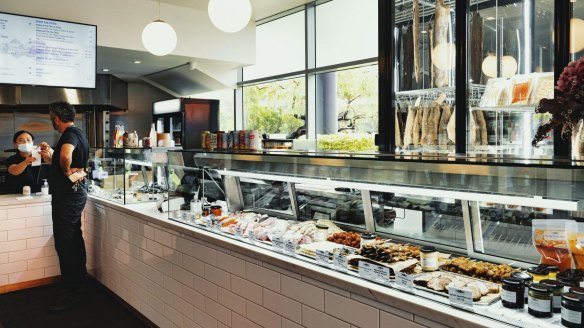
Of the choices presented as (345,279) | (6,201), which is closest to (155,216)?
(345,279)

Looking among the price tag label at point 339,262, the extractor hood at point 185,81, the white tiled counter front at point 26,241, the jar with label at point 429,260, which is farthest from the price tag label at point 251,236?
the extractor hood at point 185,81

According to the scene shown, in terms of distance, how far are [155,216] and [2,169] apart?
3941 mm

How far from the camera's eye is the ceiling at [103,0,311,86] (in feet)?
21.2

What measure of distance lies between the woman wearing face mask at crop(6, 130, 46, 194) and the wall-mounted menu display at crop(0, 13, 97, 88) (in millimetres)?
722

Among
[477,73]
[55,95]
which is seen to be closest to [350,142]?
[477,73]

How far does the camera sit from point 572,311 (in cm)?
129

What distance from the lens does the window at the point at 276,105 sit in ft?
23.6

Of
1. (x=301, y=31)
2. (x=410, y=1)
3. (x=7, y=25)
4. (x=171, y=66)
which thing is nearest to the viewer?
(x=410, y=1)

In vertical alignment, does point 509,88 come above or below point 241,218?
above

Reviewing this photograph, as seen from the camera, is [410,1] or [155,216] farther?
[410,1]

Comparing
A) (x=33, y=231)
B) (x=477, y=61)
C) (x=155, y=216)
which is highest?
(x=477, y=61)

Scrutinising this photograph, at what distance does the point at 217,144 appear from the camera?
324 centimetres

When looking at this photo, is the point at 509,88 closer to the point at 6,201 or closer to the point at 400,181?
the point at 400,181

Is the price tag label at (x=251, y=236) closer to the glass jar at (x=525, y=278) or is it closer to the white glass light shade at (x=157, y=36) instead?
the glass jar at (x=525, y=278)
